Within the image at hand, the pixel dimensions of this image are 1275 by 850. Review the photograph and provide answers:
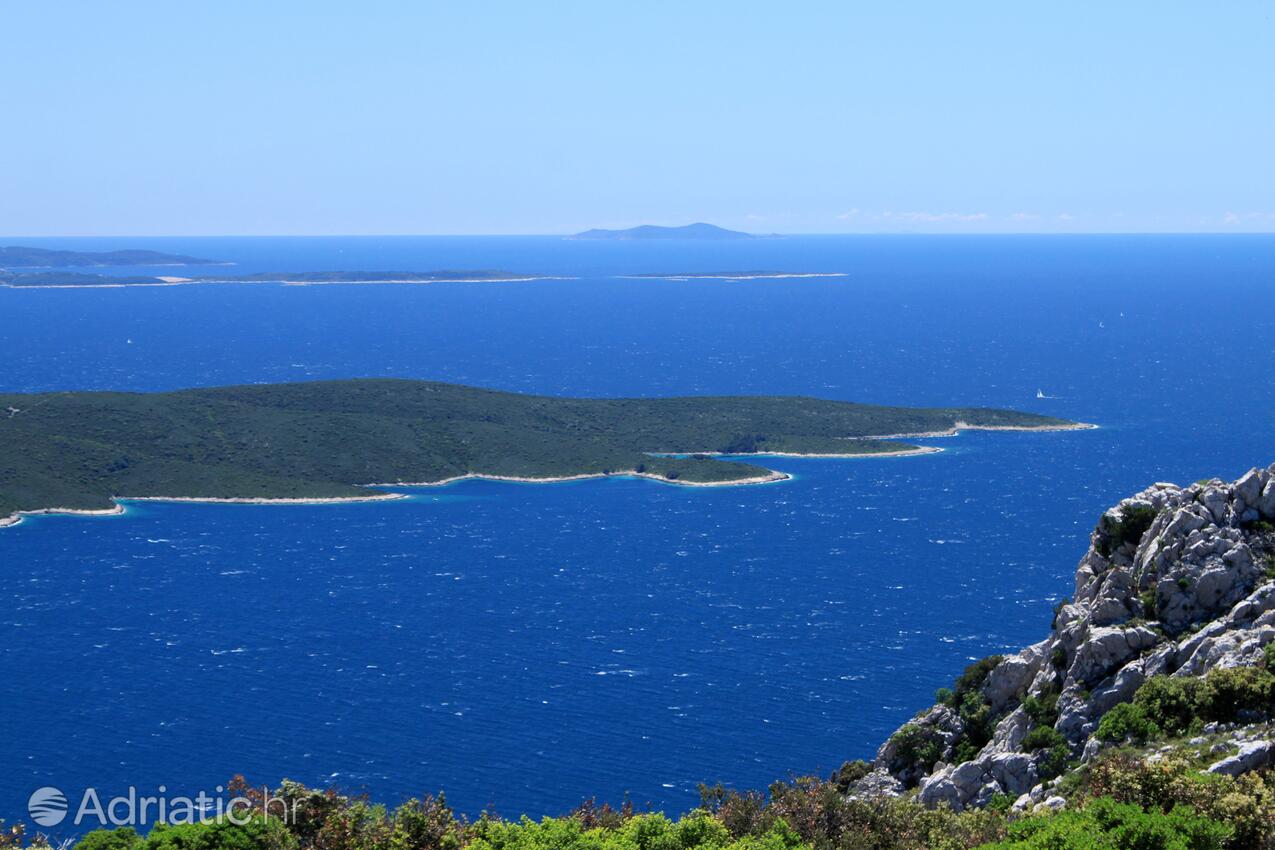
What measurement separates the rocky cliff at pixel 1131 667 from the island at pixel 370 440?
4563 inches

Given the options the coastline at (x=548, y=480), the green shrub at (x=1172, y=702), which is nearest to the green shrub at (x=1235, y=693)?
the green shrub at (x=1172, y=702)

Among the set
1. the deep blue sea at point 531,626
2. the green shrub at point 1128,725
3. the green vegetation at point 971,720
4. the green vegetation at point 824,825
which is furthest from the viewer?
the deep blue sea at point 531,626

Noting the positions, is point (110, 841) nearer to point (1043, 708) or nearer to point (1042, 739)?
point (1042, 739)

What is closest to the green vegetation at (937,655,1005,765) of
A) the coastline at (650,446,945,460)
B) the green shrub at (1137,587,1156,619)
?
the green shrub at (1137,587,1156,619)

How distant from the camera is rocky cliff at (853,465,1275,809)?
124ft

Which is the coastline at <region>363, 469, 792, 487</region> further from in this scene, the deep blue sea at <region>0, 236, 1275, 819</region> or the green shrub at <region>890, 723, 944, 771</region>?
the green shrub at <region>890, 723, 944, 771</region>

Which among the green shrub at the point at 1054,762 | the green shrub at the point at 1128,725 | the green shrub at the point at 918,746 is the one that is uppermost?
the green shrub at the point at 1128,725

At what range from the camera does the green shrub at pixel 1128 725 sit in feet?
123

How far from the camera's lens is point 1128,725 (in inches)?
1506

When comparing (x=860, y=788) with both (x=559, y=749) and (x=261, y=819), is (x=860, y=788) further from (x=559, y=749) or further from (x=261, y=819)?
(x=559, y=749)

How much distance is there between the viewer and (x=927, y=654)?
93.8 meters

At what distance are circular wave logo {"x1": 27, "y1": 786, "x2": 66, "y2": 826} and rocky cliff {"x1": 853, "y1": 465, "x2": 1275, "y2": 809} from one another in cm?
3971

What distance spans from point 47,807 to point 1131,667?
167ft

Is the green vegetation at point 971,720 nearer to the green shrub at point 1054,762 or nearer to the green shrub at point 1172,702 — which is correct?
the green shrub at point 1054,762
